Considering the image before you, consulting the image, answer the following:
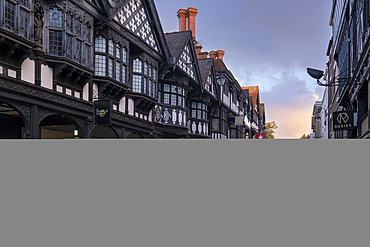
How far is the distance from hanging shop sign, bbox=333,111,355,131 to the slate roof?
27.6 ft

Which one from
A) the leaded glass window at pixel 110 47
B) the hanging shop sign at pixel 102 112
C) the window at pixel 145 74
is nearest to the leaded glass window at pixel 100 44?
the leaded glass window at pixel 110 47

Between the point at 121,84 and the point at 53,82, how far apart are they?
353cm

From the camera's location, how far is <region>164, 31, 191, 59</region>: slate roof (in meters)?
19.8

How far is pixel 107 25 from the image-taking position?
13.5m

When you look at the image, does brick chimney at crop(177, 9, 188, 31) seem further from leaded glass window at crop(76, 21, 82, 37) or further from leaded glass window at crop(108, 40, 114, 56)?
leaded glass window at crop(76, 21, 82, 37)

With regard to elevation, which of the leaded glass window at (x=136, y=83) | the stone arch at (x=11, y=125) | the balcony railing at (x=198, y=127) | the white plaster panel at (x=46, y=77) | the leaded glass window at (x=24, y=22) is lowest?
the stone arch at (x=11, y=125)

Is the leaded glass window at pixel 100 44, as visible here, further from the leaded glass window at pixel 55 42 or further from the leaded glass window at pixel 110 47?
the leaded glass window at pixel 55 42

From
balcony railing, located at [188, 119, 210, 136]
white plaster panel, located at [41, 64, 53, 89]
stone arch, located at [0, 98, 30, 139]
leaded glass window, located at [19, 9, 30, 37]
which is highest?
leaded glass window, located at [19, 9, 30, 37]

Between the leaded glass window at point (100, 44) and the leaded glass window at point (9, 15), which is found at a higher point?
the leaded glass window at point (100, 44)

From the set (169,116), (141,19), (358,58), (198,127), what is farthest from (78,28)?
(198,127)

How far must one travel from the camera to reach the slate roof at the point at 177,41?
19.8 meters

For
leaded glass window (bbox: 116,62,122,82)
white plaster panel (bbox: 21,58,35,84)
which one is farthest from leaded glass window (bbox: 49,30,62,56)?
leaded glass window (bbox: 116,62,122,82)

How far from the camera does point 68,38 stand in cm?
1145

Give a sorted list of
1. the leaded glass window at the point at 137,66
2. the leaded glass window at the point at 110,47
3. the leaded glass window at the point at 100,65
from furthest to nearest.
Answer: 1. the leaded glass window at the point at 137,66
2. the leaded glass window at the point at 110,47
3. the leaded glass window at the point at 100,65
